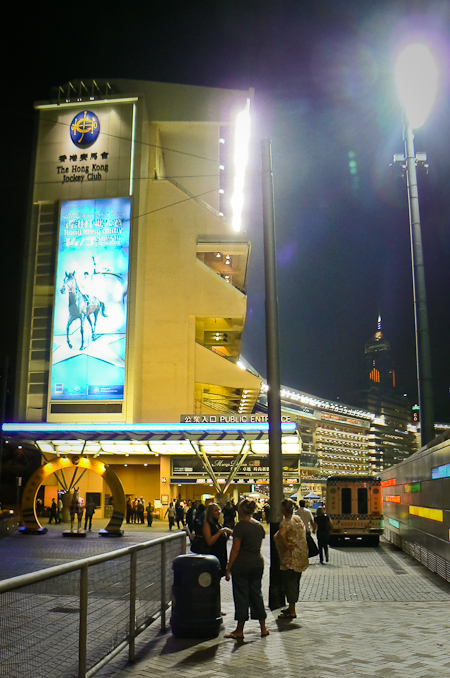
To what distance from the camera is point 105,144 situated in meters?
54.5

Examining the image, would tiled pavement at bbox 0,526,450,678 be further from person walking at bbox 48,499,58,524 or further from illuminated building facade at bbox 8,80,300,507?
illuminated building facade at bbox 8,80,300,507

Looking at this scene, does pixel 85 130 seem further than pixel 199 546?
Yes

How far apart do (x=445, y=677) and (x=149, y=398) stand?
155 ft

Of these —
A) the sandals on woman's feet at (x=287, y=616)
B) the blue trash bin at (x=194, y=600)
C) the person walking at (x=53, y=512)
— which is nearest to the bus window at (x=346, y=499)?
the sandals on woman's feet at (x=287, y=616)

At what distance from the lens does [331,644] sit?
26.5ft

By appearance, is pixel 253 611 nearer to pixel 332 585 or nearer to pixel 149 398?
pixel 332 585

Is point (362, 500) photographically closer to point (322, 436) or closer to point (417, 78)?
point (417, 78)

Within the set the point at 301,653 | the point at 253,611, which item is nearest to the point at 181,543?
the point at 253,611

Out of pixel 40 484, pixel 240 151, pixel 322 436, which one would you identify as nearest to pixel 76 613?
pixel 40 484

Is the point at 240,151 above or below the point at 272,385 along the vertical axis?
above

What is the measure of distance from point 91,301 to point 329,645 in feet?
149

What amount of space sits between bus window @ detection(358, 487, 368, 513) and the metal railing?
65.3ft

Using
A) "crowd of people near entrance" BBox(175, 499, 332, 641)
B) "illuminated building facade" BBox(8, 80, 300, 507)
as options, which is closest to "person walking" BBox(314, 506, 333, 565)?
"crowd of people near entrance" BBox(175, 499, 332, 641)

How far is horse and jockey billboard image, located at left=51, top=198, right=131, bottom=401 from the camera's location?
165 ft
